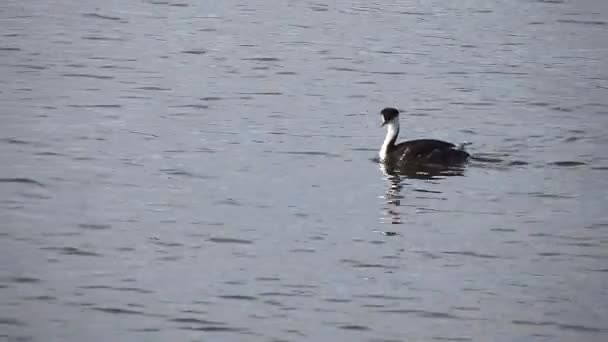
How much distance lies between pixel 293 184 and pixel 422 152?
232cm

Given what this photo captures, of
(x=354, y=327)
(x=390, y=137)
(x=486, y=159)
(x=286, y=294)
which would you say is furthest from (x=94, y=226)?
(x=486, y=159)

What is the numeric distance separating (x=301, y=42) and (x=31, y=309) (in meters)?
17.0

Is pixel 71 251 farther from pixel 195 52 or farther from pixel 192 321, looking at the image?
pixel 195 52

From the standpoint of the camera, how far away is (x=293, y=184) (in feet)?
56.7

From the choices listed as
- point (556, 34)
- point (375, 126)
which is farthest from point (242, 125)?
point (556, 34)

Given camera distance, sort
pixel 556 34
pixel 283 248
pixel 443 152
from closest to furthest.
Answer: pixel 283 248 < pixel 443 152 < pixel 556 34

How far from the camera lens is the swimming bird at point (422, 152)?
61.3 feet

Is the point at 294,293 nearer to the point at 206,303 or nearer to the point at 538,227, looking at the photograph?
the point at 206,303

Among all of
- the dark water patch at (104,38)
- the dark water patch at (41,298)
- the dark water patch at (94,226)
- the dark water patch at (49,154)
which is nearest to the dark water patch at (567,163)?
the dark water patch at (49,154)

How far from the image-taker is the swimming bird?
61.3 feet

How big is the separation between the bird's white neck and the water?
283mm

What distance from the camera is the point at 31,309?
40.3ft

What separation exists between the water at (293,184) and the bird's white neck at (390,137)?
28 cm

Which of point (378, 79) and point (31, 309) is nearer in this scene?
point (31, 309)
